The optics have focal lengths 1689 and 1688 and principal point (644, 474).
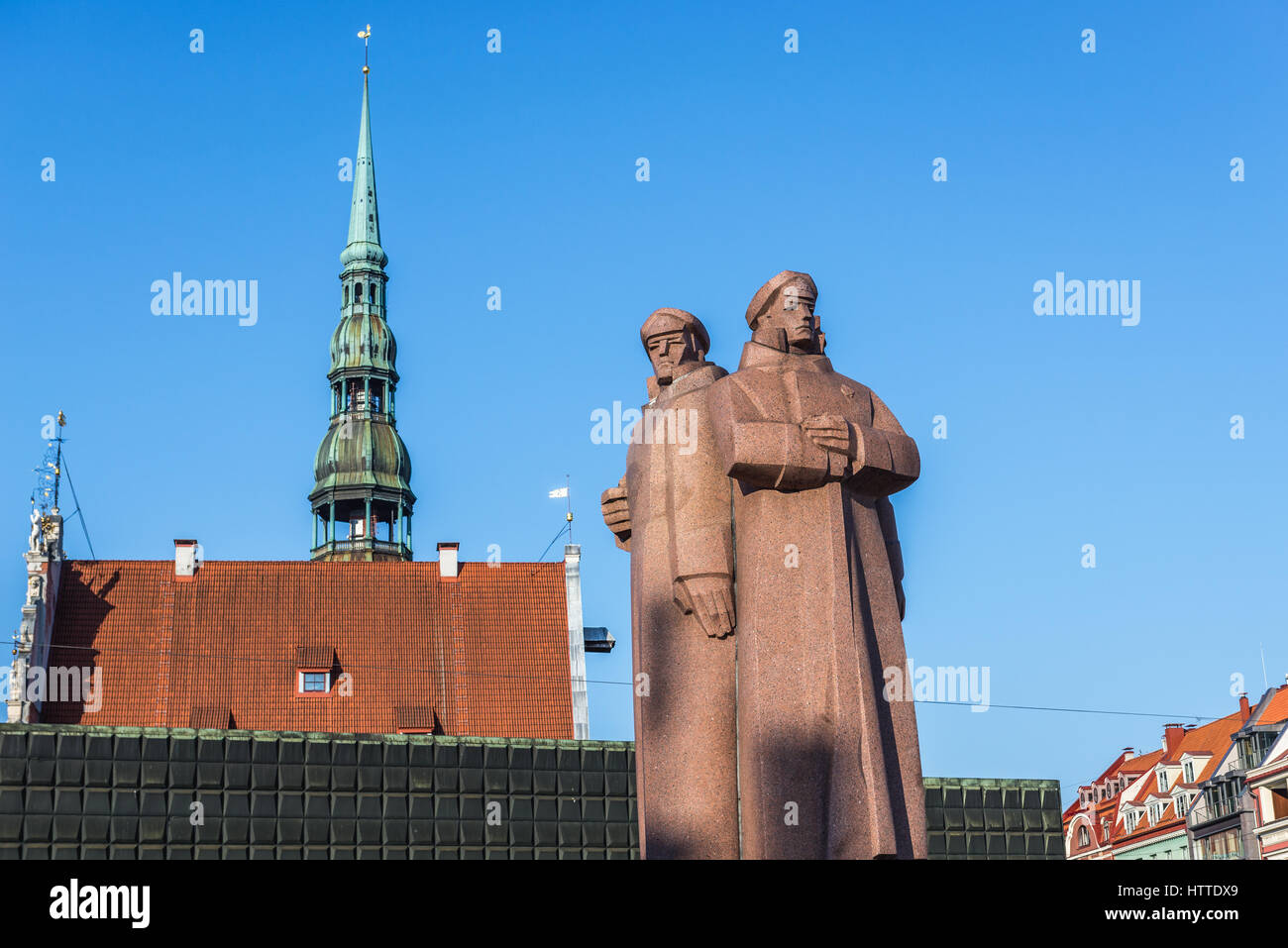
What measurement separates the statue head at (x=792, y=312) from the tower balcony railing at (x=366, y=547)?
178ft

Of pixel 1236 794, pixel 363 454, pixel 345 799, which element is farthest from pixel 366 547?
pixel 1236 794

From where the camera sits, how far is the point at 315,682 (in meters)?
46.7

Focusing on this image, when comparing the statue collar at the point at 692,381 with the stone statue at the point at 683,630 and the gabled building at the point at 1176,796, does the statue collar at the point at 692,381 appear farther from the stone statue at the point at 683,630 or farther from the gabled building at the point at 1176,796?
the gabled building at the point at 1176,796

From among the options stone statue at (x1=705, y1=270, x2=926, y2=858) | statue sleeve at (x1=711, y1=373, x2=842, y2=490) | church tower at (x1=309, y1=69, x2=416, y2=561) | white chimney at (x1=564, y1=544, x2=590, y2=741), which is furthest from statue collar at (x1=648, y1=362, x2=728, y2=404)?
church tower at (x1=309, y1=69, x2=416, y2=561)

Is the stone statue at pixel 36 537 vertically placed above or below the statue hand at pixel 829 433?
above

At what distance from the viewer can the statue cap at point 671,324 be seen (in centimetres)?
1208

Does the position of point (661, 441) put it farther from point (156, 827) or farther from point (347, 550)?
point (347, 550)

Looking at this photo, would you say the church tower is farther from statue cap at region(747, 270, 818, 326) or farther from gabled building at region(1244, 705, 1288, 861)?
statue cap at region(747, 270, 818, 326)

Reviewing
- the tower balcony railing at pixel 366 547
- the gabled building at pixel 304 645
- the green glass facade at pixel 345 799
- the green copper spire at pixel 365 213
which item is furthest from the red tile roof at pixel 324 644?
the green copper spire at pixel 365 213

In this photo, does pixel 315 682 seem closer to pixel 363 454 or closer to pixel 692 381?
pixel 363 454

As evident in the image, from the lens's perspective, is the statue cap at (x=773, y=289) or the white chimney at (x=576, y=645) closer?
the statue cap at (x=773, y=289)

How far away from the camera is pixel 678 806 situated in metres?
10.5
